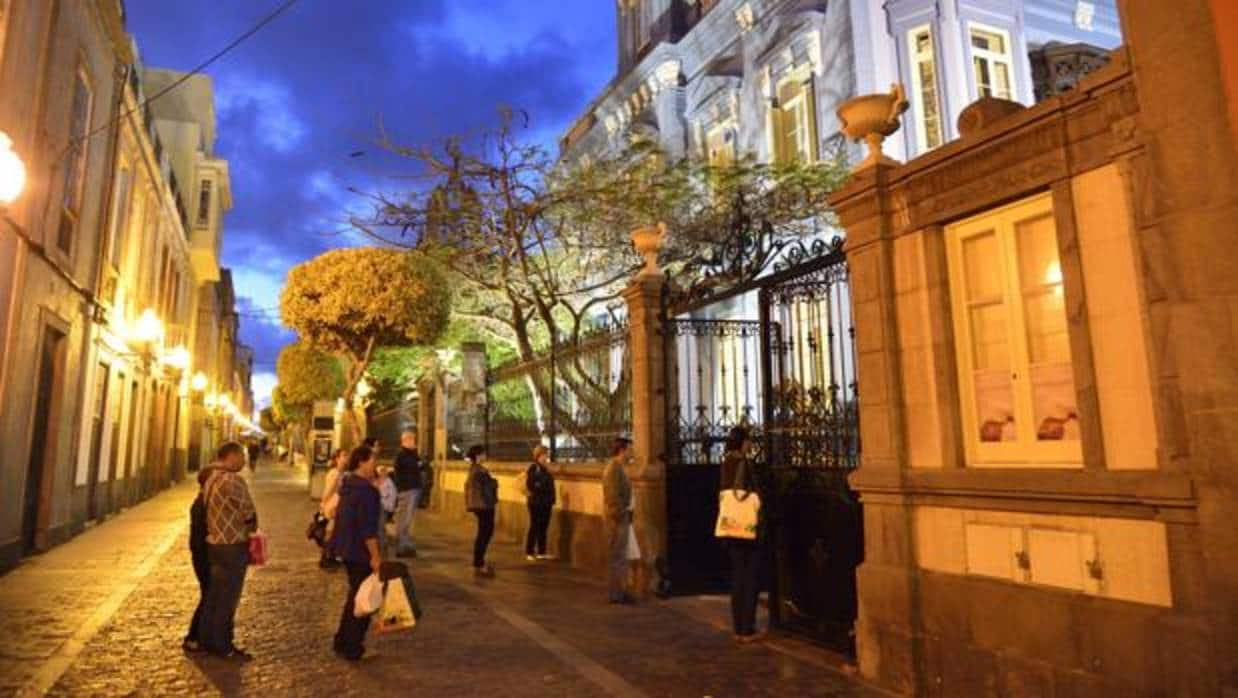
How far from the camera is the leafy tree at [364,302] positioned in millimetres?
22219

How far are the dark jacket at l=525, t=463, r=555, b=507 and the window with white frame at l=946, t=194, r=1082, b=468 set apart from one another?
22.6 feet

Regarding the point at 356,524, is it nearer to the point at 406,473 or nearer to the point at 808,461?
the point at 808,461

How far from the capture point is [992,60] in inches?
615

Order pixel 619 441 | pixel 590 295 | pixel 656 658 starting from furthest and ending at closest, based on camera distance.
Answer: pixel 590 295
pixel 619 441
pixel 656 658

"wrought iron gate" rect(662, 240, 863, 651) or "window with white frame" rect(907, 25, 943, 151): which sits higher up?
"window with white frame" rect(907, 25, 943, 151)

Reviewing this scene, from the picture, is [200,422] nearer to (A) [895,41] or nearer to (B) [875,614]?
(A) [895,41]

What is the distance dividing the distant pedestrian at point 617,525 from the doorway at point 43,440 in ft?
27.4

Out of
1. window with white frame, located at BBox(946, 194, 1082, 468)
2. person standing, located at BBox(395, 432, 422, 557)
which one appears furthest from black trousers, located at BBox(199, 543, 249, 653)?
person standing, located at BBox(395, 432, 422, 557)

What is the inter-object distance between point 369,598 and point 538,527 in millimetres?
5620

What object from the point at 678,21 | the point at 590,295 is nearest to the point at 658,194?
the point at 590,295

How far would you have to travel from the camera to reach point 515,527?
14.0 m

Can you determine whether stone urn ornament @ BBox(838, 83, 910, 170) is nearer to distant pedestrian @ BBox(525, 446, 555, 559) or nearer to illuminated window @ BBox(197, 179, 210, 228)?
distant pedestrian @ BBox(525, 446, 555, 559)

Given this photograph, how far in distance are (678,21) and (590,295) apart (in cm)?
918

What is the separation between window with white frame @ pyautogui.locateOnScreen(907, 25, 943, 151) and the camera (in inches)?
584
